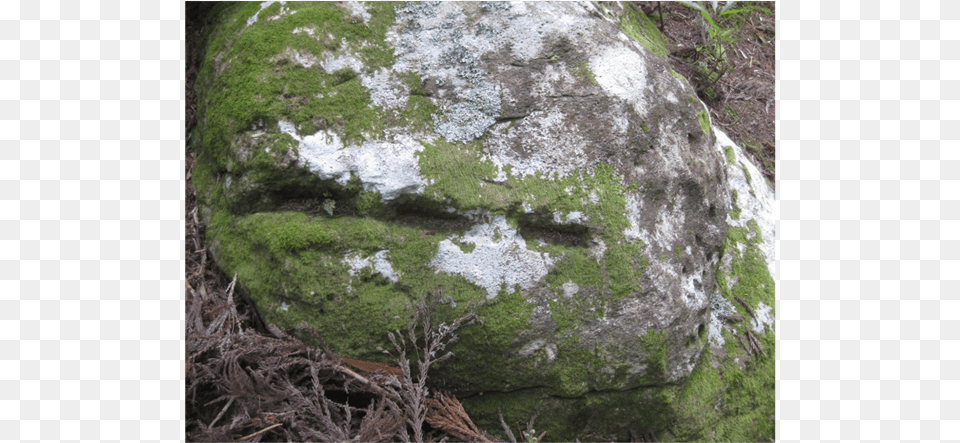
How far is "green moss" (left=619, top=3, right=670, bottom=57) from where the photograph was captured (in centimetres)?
441

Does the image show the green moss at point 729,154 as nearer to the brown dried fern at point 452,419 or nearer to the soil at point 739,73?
the soil at point 739,73

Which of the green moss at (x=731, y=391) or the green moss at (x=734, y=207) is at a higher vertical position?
the green moss at (x=734, y=207)

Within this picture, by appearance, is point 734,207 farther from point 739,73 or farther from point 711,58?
point 739,73

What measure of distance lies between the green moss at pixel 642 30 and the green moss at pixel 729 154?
97 centimetres

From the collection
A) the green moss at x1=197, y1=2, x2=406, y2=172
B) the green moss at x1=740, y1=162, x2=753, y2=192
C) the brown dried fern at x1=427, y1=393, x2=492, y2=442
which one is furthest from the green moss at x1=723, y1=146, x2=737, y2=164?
the brown dried fern at x1=427, y1=393, x2=492, y2=442

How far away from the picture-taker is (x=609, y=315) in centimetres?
319

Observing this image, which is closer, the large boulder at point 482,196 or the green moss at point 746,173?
the large boulder at point 482,196

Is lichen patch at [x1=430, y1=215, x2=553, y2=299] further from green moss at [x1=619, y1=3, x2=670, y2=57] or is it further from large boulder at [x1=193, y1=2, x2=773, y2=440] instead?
green moss at [x1=619, y1=3, x2=670, y2=57]

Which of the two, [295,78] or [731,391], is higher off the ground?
[295,78]

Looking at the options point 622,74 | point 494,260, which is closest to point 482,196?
point 494,260

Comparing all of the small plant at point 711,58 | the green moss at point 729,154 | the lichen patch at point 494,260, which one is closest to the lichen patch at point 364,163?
the lichen patch at point 494,260

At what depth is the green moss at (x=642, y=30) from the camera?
441 cm

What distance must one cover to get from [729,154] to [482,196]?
8.07 feet

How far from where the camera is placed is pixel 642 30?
4797mm
